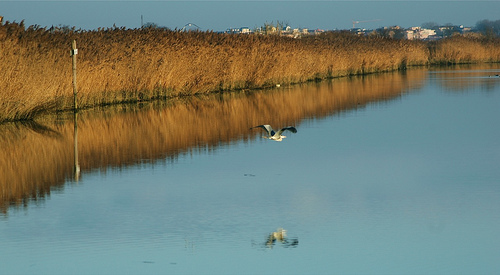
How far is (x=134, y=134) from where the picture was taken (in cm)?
1752

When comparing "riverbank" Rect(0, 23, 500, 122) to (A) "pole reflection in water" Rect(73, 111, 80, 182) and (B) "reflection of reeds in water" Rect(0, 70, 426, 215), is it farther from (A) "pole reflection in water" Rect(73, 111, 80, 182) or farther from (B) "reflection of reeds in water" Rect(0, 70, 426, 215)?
(A) "pole reflection in water" Rect(73, 111, 80, 182)

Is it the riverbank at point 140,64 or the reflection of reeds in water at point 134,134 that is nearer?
the reflection of reeds in water at point 134,134

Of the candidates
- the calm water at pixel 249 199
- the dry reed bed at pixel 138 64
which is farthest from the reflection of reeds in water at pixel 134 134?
the dry reed bed at pixel 138 64

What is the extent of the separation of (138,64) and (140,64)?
0.16 metres

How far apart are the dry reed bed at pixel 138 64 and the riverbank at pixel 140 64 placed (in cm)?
2

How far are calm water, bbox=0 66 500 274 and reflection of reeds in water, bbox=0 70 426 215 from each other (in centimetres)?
5

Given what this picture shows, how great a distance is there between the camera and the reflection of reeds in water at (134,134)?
12.4 m

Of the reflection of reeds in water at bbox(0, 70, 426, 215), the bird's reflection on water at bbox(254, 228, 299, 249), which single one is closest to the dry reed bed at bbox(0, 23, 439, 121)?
the reflection of reeds in water at bbox(0, 70, 426, 215)

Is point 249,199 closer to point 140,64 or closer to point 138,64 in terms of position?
point 138,64

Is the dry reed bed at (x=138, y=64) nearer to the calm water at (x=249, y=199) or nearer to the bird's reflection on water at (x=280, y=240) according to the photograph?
the calm water at (x=249, y=199)

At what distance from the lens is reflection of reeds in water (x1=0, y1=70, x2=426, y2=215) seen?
12360mm

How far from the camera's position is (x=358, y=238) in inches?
312

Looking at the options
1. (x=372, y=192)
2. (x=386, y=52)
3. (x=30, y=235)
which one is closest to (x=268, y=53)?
(x=386, y=52)

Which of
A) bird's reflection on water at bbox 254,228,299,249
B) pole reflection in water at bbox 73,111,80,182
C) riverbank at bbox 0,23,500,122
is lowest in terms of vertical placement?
bird's reflection on water at bbox 254,228,299,249
